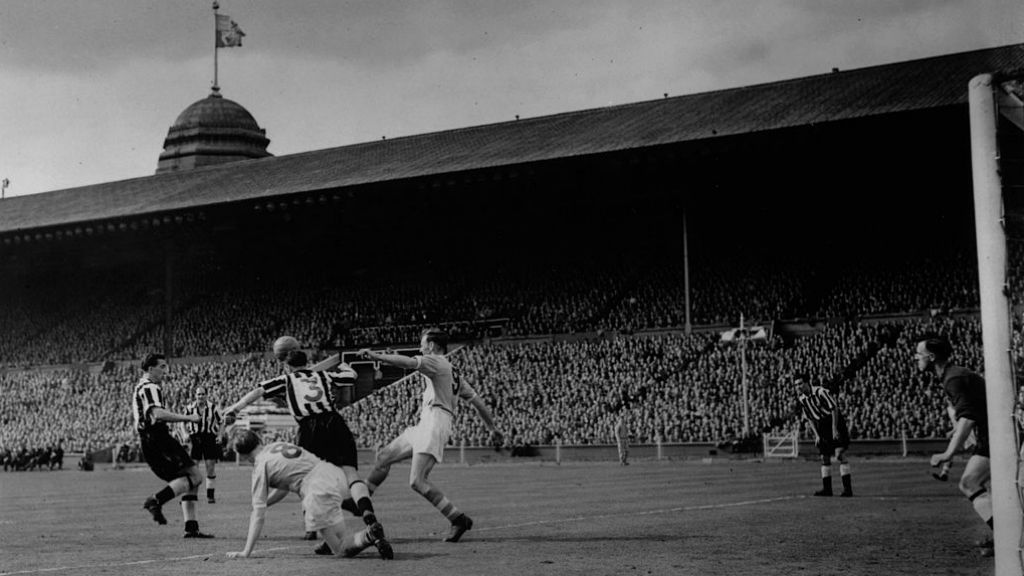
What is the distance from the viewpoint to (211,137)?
96.1m

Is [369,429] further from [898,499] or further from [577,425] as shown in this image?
[898,499]

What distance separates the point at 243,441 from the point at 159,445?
4.02m

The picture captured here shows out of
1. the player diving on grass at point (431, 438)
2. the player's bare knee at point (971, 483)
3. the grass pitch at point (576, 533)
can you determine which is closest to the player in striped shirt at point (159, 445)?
the grass pitch at point (576, 533)

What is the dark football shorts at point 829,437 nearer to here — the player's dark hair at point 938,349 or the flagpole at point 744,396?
the player's dark hair at point 938,349

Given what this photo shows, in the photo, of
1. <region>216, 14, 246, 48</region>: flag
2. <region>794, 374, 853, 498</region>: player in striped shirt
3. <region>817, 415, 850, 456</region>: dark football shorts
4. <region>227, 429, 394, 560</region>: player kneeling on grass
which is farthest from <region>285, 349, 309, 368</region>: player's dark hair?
<region>216, 14, 246, 48</region>: flag

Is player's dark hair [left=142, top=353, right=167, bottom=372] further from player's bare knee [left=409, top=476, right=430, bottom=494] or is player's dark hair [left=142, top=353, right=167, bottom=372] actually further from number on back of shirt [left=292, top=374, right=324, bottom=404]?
player's bare knee [left=409, top=476, right=430, bottom=494]

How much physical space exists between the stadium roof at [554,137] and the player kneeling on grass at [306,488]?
26.5m

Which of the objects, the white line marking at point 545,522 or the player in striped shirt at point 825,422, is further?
the player in striped shirt at point 825,422

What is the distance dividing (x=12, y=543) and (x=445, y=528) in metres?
4.83

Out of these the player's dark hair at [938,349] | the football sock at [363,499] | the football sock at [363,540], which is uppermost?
the player's dark hair at [938,349]

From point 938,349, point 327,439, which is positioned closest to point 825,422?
point 938,349

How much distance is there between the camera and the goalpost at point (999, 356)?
677 cm

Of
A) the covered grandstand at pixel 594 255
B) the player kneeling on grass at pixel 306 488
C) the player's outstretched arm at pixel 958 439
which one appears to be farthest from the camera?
the covered grandstand at pixel 594 255

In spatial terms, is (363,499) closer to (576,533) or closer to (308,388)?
(308,388)
